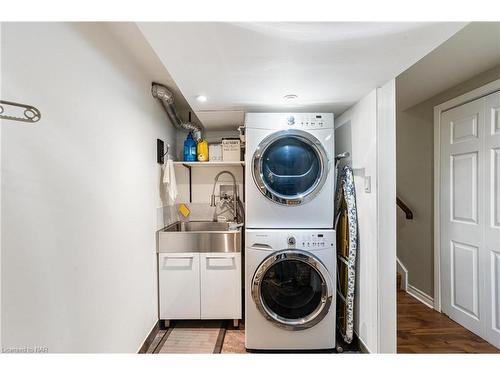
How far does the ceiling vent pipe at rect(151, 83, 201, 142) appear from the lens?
6.32ft

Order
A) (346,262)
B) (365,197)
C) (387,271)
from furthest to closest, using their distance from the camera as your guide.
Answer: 1. (346,262)
2. (365,197)
3. (387,271)

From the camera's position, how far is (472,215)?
195cm

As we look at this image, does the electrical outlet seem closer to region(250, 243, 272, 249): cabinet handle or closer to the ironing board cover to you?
region(250, 243, 272, 249): cabinet handle

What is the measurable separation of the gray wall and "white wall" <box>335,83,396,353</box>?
135 cm

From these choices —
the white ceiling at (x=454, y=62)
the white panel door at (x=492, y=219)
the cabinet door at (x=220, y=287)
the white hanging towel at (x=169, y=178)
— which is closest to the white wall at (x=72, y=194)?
the white hanging towel at (x=169, y=178)

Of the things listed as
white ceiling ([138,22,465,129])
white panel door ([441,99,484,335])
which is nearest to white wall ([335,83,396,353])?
white ceiling ([138,22,465,129])

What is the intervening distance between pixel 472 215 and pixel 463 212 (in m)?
0.08

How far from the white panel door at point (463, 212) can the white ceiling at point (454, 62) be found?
0.28m

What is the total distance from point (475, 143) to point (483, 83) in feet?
1.67

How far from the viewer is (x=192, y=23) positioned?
866 mm

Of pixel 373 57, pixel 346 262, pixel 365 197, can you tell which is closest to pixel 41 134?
pixel 373 57

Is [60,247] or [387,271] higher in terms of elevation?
[60,247]

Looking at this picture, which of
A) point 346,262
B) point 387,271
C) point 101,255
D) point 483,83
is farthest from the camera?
point 483,83
